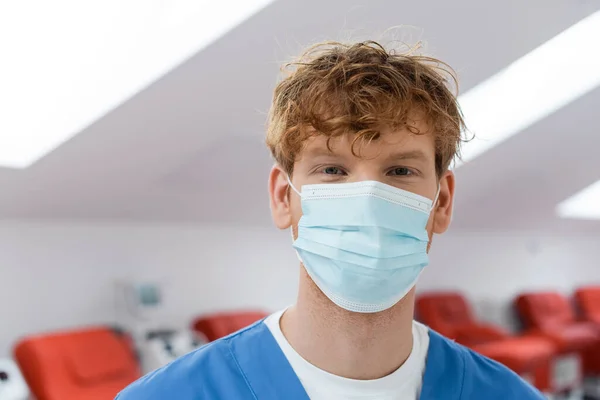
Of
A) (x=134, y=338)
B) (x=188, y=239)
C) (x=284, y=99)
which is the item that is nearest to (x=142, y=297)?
(x=134, y=338)

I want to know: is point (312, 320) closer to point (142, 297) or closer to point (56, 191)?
point (56, 191)

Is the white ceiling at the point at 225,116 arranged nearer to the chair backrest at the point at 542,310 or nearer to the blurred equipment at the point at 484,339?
the blurred equipment at the point at 484,339

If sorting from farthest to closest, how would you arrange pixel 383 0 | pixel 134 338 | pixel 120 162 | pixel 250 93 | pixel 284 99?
pixel 134 338, pixel 120 162, pixel 250 93, pixel 383 0, pixel 284 99

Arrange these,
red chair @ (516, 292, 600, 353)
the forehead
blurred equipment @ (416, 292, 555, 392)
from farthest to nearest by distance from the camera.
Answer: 1. red chair @ (516, 292, 600, 353)
2. blurred equipment @ (416, 292, 555, 392)
3. the forehead

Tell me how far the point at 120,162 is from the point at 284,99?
6.26ft

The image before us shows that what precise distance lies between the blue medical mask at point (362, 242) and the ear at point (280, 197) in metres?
0.07

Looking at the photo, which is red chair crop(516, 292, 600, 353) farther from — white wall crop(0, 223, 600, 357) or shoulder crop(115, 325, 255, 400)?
shoulder crop(115, 325, 255, 400)

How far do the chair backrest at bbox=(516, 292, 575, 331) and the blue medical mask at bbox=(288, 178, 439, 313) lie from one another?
515cm

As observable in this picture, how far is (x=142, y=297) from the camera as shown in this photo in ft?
11.4

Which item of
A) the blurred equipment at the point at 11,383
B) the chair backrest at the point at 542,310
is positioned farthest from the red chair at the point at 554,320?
the blurred equipment at the point at 11,383

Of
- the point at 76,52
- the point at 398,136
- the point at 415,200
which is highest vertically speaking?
the point at 76,52

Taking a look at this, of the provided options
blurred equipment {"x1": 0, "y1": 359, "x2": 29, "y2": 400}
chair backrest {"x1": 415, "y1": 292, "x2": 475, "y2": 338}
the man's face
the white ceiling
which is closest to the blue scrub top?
the man's face

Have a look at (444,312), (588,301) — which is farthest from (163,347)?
(588,301)

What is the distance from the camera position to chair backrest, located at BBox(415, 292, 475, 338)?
504cm
